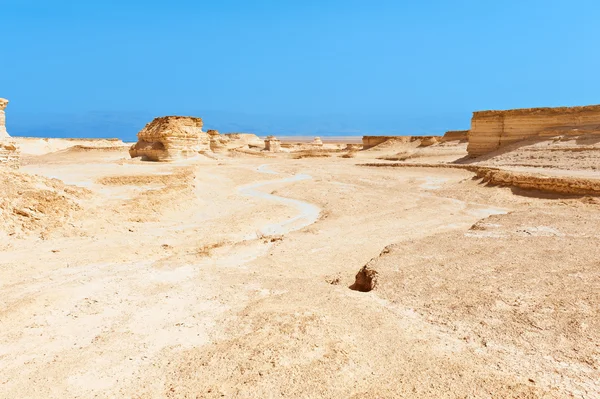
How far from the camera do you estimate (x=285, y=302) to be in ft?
17.8

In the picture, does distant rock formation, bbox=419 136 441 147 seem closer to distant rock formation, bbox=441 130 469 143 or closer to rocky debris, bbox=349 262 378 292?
distant rock formation, bbox=441 130 469 143

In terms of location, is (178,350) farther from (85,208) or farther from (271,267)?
(85,208)

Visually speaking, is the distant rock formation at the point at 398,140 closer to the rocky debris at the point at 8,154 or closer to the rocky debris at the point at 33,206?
the rocky debris at the point at 8,154

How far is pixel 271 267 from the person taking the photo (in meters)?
7.70

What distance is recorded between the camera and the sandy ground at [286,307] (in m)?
3.75

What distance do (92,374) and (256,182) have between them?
1877cm

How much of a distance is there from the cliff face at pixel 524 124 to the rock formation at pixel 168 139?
60.7 feet

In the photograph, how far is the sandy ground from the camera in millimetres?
3754

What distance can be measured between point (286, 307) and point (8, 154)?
11579mm

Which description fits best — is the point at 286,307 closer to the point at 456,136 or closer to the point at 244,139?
the point at 456,136

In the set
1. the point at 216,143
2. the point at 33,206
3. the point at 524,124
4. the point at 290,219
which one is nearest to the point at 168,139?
the point at 216,143

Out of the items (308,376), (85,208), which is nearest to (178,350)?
(308,376)

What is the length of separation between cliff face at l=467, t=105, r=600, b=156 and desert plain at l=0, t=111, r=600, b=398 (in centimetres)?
1403

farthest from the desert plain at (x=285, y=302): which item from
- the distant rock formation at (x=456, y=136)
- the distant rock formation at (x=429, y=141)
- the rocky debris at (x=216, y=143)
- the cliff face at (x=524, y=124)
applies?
the distant rock formation at (x=429, y=141)
